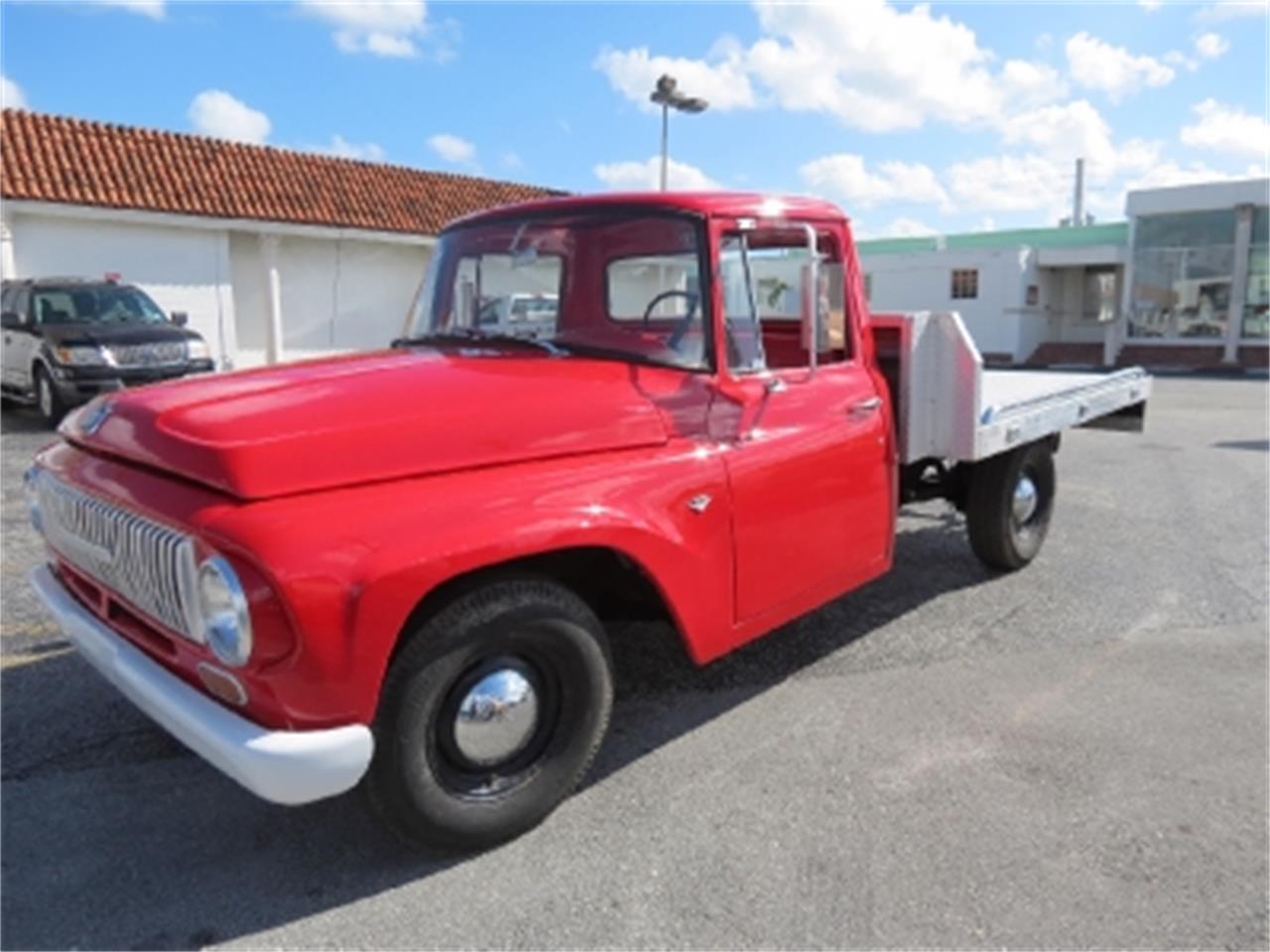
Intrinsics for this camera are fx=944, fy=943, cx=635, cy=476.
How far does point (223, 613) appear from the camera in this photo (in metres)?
2.41

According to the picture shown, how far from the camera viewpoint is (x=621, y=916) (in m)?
2.59

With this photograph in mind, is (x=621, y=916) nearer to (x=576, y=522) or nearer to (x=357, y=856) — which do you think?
(x=357, y=856)

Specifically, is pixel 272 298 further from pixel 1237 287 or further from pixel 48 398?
pixel 1237 287

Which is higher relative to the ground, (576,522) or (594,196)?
(594,196)

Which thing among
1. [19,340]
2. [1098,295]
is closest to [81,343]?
[19,340]

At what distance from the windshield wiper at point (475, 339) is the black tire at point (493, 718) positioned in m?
1.08

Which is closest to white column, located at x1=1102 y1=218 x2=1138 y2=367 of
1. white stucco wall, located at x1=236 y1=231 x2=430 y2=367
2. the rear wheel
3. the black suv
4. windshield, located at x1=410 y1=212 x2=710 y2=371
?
white stucco wall, located at x1=236 y1=231 x2=430 y2=367

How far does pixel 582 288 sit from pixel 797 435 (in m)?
1.03

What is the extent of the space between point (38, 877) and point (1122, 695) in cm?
404

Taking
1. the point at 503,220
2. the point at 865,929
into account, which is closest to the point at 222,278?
the point at 503,220

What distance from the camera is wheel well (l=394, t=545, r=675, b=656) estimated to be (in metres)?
2.68

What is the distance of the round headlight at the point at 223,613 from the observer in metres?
2.37

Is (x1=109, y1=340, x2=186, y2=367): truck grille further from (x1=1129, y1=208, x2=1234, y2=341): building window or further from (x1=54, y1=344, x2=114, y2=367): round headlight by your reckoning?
(x1=1129, y1=208, x2=1234, y2=341): building window

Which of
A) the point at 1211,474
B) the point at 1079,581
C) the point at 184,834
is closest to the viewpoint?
the point at 184,834
